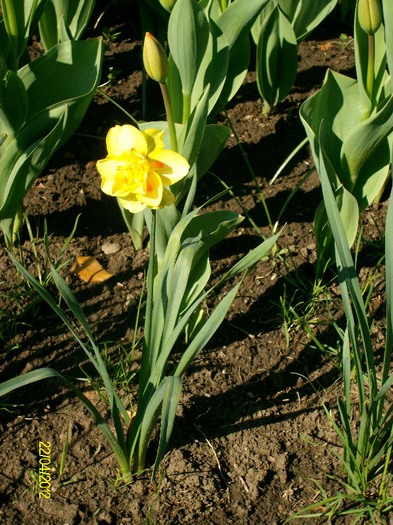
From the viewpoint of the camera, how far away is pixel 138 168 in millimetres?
1114

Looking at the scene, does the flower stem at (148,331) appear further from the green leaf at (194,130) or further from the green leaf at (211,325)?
the green leaf at (194,130)

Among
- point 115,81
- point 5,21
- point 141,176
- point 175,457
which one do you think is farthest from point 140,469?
point 115,81

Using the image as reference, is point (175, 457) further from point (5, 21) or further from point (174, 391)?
point (5, 21)

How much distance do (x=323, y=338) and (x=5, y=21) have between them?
4.58 feet

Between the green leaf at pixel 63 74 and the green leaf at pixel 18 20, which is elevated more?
the green leaf at pixel 18 20

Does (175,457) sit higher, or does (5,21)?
(5,21)

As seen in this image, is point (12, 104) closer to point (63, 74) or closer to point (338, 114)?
point (63, 74)

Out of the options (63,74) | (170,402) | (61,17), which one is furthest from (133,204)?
(61,17)

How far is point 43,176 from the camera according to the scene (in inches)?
88.7

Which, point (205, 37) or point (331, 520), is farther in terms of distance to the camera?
point (205, 37)

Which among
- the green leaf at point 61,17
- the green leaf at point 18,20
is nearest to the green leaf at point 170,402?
the green leaf at point 18,20
